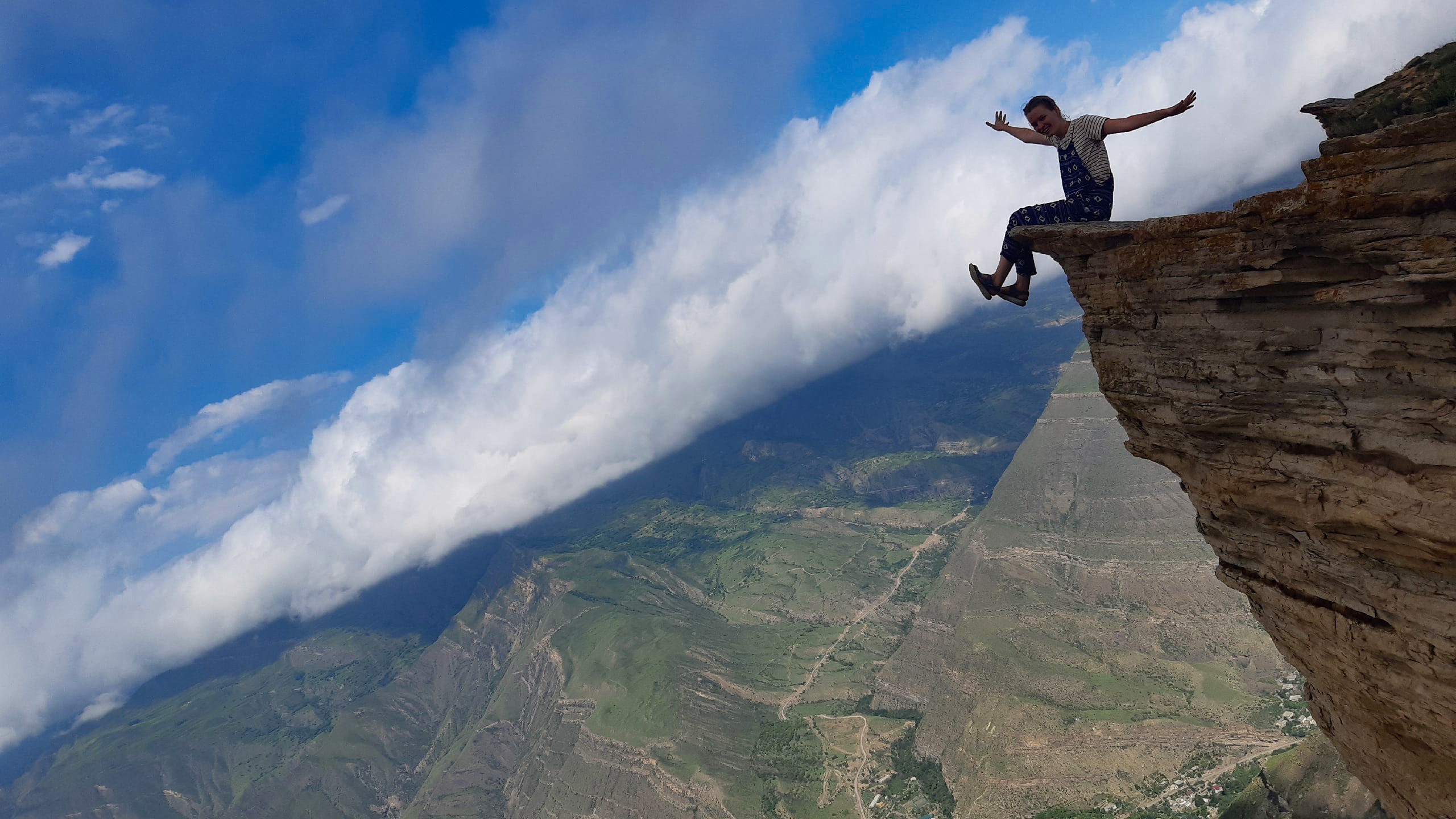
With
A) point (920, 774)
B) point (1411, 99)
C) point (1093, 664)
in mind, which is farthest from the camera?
point (1093, 664)

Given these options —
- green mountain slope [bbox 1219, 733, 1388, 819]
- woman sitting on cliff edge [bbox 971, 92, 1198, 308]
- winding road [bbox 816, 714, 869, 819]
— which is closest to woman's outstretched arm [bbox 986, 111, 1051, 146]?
woman sitting on cliff edge [bbox 971, 92, 1198, 308]

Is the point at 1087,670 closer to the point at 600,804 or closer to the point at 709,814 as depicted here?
the point at 709,814

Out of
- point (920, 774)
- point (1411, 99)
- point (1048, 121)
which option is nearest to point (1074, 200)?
point (1048, 121)

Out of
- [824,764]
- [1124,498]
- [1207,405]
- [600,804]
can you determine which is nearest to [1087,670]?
[1124,498]

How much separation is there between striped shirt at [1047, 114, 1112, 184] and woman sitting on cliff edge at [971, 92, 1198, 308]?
1 centimetres

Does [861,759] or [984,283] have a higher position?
[984,283]

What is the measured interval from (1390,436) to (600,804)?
739ft

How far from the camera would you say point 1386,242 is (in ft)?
36.1

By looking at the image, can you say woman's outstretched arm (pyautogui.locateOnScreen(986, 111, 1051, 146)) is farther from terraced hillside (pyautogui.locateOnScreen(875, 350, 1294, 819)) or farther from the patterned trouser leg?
terraced hillside (pyautogui.locateOnScreen(875, 350, 1294, 819))

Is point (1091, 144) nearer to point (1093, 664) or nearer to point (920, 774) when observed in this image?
point (920, 774)

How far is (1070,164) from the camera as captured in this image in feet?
54.4

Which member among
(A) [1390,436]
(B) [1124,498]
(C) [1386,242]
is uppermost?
(C) [1386,242]

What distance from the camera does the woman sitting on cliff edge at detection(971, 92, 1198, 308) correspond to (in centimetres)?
1584

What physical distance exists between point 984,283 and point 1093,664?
548 feet
